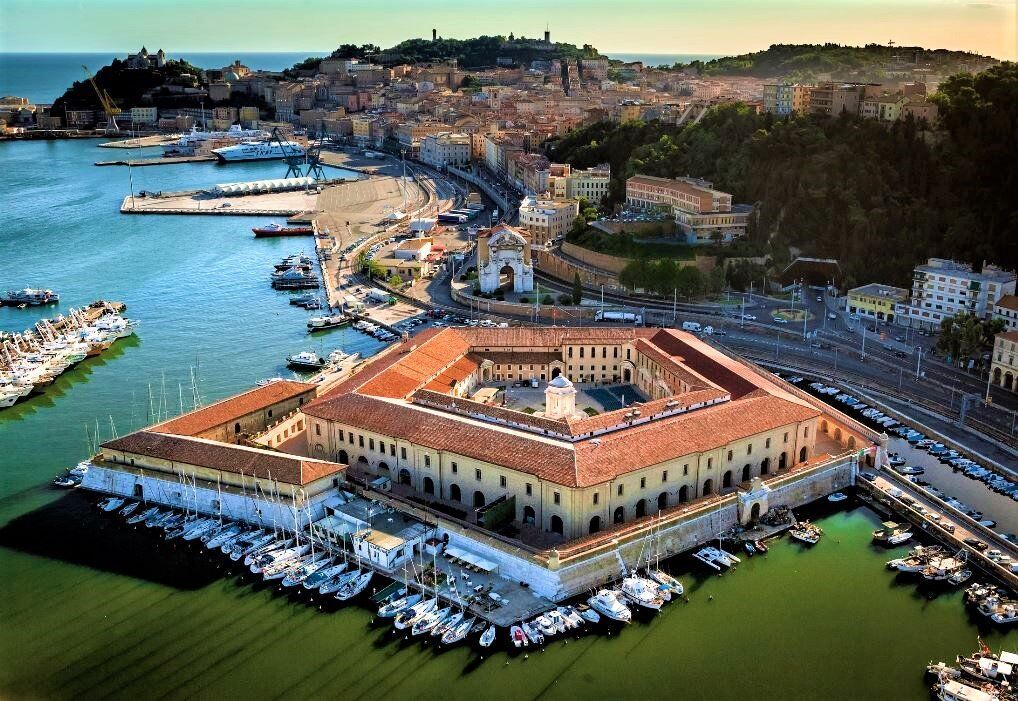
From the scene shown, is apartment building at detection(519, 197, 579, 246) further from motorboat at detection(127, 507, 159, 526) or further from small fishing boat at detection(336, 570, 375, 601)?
small fishing boat at detection(336, 570, 375, 601)

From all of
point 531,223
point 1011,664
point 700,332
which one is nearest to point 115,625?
point 1011,664

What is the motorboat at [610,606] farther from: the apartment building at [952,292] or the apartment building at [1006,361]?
the apartment building at [952,292]

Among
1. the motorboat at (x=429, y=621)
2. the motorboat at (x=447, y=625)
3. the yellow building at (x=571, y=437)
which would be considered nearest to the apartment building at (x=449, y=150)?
the yellow building at (x=571, y=437)

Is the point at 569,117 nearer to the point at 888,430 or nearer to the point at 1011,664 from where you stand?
the point at 888,430

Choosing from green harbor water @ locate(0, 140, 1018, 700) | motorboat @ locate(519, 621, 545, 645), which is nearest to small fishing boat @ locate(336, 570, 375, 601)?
green harbor water @ locate(0, 140, 1018, 700)

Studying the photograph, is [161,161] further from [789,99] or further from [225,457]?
[225,457]

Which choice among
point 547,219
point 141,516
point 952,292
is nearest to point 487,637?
point 141,516
